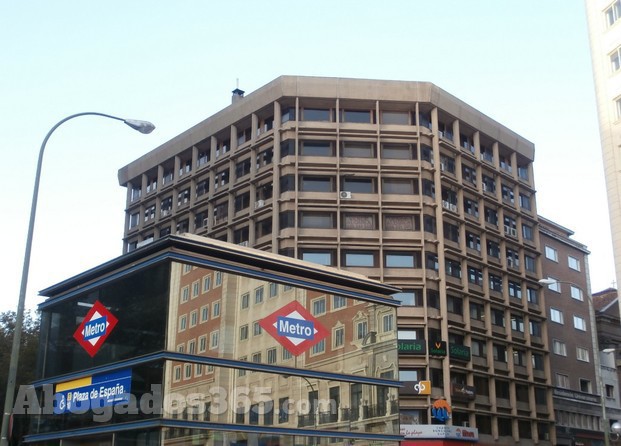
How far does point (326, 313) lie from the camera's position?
3228 centimetres

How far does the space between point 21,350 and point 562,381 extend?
45118 mm

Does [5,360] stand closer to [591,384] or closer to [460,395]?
[460,395]

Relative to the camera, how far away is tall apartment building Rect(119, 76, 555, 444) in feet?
194

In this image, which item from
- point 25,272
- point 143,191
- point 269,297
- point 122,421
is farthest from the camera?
point 143,191

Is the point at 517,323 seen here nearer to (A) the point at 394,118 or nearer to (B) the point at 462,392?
(B) the point at 462,392

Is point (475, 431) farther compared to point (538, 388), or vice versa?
point (538, 388)

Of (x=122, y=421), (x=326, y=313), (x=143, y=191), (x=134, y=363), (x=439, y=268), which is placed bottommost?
(x=122, y=421)

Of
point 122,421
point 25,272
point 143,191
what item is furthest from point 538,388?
point 25,272

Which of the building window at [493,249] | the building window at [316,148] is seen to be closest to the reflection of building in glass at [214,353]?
the building window at [316,148]

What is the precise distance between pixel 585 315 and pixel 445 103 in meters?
27.7

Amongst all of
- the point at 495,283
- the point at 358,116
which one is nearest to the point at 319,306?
the point at 358,116

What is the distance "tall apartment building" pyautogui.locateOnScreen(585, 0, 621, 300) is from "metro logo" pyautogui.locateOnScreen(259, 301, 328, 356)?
20243mm

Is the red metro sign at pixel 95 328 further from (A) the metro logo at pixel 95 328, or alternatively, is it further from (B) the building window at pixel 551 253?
(B) the building window at pixel 551 253

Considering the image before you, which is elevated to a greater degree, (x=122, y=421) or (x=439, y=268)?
(x=439, y=268)
